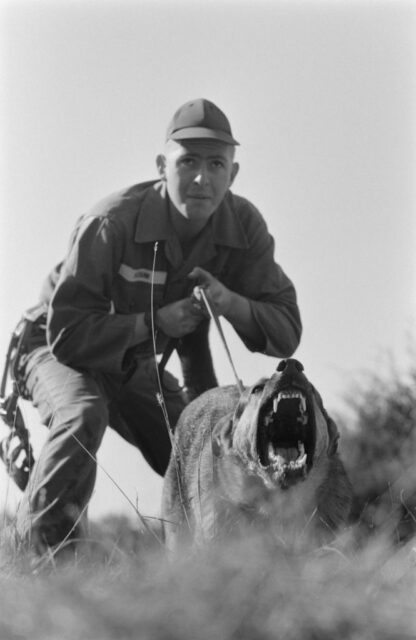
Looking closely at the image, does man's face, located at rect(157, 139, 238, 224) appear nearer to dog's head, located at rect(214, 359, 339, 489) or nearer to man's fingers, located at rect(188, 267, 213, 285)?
man's fingers, located at rect(188, 267, 213, 285)

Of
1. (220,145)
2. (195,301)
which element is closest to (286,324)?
(195,301)

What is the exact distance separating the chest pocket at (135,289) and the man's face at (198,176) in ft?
1.17

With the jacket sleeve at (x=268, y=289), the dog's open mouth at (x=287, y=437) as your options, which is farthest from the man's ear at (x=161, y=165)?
the dog's open mouth at (x=287, y=437)

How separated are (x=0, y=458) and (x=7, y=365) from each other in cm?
48

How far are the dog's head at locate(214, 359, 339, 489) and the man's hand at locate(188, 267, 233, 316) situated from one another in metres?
0.83

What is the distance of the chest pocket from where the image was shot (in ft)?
17.2

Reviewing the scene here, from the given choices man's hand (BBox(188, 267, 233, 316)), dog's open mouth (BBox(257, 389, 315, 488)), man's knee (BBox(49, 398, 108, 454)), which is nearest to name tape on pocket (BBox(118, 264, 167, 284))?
man's hand (BBox(188, 267, 233, 316))

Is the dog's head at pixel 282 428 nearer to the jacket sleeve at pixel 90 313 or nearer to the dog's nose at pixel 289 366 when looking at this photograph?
the dog's nose at pixel 289 366

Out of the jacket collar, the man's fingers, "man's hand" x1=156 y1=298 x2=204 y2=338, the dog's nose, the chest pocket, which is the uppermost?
the jacket collar

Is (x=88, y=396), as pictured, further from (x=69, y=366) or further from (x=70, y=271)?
(x=70, y=271)

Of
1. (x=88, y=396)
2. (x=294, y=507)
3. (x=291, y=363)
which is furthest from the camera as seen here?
(x=88, y=396)

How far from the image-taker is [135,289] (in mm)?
5281

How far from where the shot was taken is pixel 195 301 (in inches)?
197

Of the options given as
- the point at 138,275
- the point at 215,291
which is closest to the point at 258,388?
the point at 215,291
